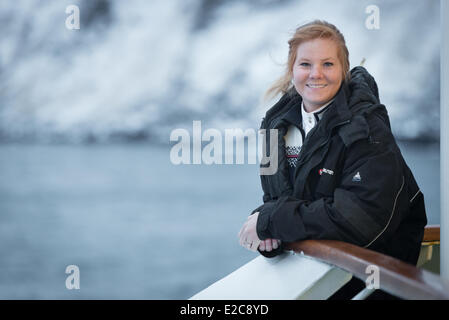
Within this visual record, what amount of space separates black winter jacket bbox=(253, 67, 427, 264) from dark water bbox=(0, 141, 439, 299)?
12.9 metres

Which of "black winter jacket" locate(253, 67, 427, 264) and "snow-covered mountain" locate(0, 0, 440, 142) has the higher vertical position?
"snow-covered mountain" locate(0, 0, 440, 142)

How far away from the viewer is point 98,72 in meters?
25.7

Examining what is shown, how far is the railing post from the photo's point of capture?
1.11 metres

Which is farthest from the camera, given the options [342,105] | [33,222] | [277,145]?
[33,222]

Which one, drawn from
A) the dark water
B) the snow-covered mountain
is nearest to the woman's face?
the dark water

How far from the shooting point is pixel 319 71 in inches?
46.7

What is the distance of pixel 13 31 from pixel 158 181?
942cm

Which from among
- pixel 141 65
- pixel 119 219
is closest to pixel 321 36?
pixel 119 219

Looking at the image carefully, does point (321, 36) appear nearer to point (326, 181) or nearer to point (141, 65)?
point (326, 181)

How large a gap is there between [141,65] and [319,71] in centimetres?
2446

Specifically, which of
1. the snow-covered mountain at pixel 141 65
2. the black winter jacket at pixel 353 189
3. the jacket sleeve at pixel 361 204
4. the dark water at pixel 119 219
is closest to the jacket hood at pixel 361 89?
the black winter jacket at pixel 353 189

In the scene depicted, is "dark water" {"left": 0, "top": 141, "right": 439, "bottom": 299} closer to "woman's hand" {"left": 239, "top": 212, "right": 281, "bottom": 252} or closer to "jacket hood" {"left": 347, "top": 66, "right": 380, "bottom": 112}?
"jacket hood" {"left": 347, "top": 66, "right": 380, "bottom": 112}

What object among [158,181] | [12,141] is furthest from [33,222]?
[12,141]

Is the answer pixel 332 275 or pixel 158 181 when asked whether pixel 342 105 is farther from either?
pixel 158 181
